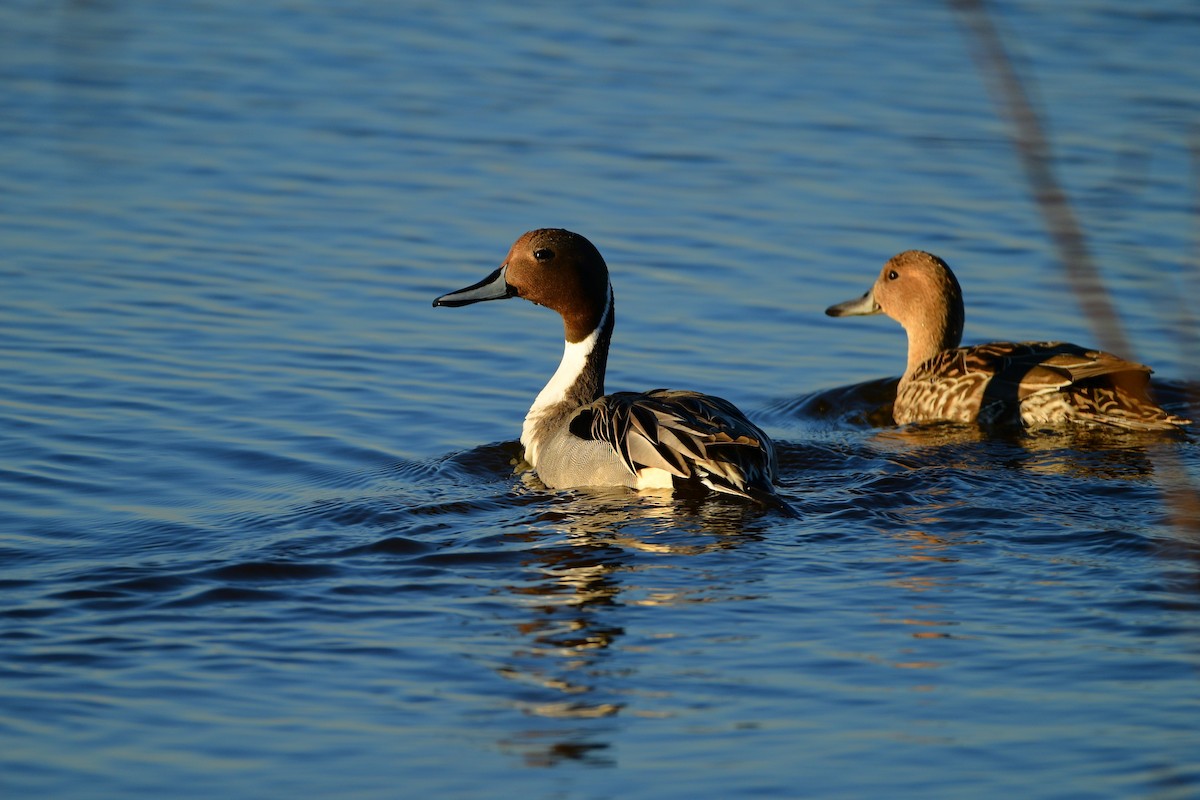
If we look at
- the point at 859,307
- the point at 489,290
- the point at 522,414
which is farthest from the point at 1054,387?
the point at 489,290

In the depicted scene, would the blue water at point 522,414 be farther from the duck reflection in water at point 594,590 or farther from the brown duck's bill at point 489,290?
the brown duck's bill at point 489,290

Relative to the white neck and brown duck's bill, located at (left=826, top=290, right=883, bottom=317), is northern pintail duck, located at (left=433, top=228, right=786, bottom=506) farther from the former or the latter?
brown duck's bill, located at (left=826, top=290, right=883, bottom=317)

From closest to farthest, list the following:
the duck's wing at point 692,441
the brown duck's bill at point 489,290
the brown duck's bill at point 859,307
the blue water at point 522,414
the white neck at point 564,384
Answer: the blue water at point 522,414 → the duck's wing at point 692,441 → the white neck at point 564,384 → the brown duck's bill at point 489,290 → the brown duck's bill at point 859,307

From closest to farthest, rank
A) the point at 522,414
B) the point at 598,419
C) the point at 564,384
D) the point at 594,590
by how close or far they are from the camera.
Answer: the point at 594,590, the point at 598,419, the point at 564,384, the point at 522,414

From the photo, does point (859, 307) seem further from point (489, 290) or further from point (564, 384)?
point (489, 290)

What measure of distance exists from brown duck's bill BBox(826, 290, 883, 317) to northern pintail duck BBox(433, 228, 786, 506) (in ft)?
7.54

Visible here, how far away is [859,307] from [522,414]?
272cm

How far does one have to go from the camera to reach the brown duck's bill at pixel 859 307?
34.6 feet

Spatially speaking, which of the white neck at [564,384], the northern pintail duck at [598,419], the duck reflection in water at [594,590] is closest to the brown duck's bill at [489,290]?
the northern pintail duck at [598,419]

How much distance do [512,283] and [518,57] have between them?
9086 mm

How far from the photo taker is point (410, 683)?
5.02 meters

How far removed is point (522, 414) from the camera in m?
9.27

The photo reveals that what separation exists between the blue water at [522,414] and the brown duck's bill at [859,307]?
0.36 metres

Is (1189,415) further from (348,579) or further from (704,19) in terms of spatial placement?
(704,19)
